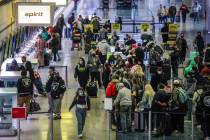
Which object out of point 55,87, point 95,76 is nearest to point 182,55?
point 95,76

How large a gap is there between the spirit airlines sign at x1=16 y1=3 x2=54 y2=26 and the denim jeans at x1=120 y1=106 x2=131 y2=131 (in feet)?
24.8

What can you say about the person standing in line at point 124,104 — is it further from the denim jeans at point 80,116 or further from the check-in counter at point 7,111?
the check-in counter at point 7,111

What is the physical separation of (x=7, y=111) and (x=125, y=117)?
3158 millimetres

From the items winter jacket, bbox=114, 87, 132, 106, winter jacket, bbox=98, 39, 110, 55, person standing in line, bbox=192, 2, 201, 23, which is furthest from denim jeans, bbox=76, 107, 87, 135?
person standing in line, bbox=192, 2, 201, 23

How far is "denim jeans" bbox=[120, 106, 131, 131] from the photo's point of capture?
19.3 meters

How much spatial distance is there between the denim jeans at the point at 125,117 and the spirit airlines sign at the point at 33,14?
297 inches

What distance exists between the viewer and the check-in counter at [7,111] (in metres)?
19.6

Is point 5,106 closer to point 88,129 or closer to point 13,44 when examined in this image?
point 88,129

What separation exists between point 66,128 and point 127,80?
2.14 meters

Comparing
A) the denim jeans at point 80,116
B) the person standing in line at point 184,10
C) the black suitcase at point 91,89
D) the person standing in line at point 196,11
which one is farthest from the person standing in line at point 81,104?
the person standing in line at point 196,11

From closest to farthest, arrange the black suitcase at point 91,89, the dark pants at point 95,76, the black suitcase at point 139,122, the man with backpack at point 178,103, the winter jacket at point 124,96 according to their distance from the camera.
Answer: the man with backpack at point 178,103, the winter jacket at point 124,96, the black suitcase at point 139,122, the black suitcase at point 91,89, the dark pants at point 95,76

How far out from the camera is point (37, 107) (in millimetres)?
22719

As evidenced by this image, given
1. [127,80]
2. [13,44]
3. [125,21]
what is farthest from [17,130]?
[125,21]

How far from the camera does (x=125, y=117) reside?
19422 millimetres
